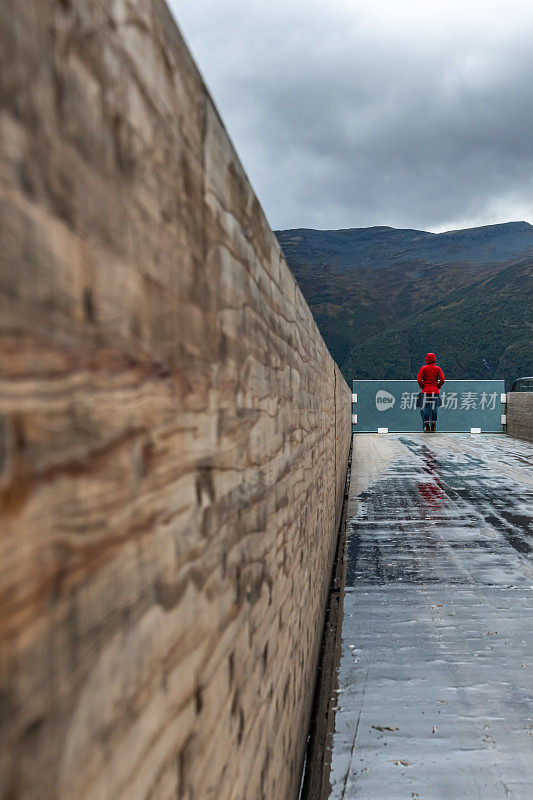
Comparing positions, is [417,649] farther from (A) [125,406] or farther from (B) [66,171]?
(B) [66,171]

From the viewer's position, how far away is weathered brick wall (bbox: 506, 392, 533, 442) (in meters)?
14.3

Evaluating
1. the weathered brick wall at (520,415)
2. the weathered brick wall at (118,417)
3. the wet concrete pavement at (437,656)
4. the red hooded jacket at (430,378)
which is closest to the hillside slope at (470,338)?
the weathered brick wall at (520,415)

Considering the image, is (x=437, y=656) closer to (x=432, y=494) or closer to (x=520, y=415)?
(x=432, y=494)

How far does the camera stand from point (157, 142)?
31.8 inches

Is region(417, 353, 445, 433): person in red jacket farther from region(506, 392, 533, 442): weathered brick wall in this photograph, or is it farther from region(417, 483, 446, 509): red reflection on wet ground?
region(417, 483, 446, 509): red reflection on wet ground

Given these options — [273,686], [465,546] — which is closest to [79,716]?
[273,686]

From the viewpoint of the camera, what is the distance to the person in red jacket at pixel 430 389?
15.7m

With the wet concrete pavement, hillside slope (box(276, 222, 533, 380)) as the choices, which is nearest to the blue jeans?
the wet concrete pavement

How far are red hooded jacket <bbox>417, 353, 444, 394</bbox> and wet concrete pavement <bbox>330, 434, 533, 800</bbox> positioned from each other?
927cm

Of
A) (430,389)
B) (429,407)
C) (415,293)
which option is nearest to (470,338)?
(415,293)

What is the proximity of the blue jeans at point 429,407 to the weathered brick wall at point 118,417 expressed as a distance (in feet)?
51.5

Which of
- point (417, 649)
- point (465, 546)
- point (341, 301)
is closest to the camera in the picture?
point (417, 649)

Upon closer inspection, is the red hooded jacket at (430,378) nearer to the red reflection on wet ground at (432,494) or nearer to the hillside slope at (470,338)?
the red reflection on wet ground at (432,494)

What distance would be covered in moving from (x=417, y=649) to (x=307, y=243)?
396ft
